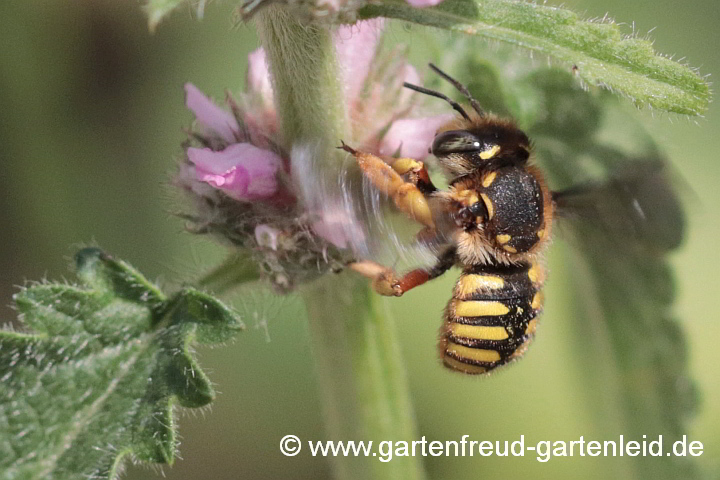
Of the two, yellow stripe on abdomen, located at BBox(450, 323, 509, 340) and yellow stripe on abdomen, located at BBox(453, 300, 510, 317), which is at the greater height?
yellow stripe on abdomen, located at BBox(453, 300, 510, 317)

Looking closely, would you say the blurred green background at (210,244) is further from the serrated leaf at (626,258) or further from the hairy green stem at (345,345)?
the hairy green stem at (345,345)

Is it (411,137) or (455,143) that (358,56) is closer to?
(411,137)

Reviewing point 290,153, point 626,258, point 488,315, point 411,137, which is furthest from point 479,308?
point 626,258

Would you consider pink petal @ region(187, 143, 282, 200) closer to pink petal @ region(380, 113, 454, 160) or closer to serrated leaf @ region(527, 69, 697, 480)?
pink petal @ region(380, 113, 454, 160)

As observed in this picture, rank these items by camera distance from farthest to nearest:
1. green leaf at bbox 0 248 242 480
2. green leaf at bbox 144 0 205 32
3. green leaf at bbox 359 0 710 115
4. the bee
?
the bee, green leaf at bbox 0 248 242 480, green leaf at bbox 359 0 710 115, green leaf at bbox 144 0 205 32

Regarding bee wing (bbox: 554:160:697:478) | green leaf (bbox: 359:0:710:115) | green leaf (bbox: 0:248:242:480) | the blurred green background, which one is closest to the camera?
green leaf (bbox: 359:0:710:115)

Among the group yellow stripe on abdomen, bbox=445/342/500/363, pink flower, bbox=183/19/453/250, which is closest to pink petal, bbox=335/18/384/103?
pink flower, bbox=183/19/453/250
